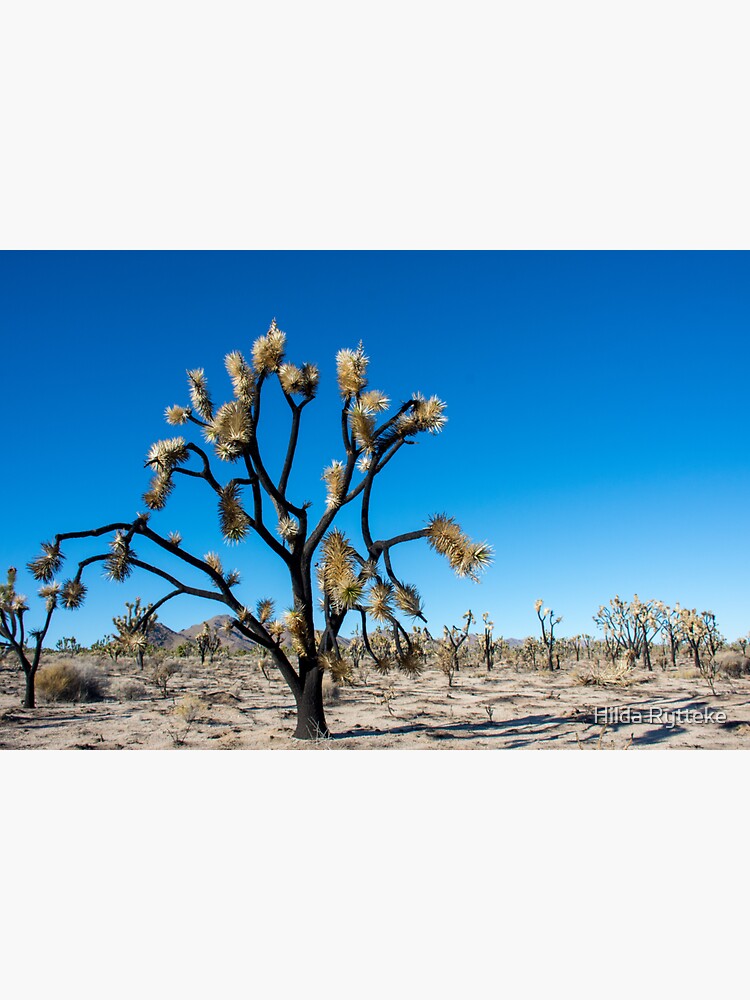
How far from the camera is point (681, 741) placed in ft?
25.6

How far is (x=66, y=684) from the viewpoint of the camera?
1400cm

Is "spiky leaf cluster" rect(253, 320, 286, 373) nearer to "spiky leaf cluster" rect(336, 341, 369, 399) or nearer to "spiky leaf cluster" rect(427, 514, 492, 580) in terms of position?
"spiky leaf cluster" rect(336, 341, 369, 399)

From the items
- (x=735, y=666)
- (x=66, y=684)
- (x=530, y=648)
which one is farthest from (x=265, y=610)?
(x=530, y=648)

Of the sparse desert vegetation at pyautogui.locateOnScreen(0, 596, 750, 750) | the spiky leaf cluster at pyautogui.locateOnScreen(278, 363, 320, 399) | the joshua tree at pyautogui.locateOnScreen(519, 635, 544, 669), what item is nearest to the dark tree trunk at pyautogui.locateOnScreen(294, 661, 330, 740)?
the sparse desert vegetation at pyautogui.locateOnScreen(0, 596, 750, 750)

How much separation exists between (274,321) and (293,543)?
10.8 feet

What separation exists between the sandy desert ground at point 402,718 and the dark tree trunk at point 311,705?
0.27m

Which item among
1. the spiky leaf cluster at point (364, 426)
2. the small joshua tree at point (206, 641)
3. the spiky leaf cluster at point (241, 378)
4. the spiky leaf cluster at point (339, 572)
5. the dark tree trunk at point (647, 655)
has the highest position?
the spiky leaf cluster at point (241, 378)

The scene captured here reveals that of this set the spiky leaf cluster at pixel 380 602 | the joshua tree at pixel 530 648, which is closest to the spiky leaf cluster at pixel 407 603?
the spiky leaf cluster at pixel 380 602

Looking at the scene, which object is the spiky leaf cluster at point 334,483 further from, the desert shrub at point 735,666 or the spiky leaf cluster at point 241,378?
the desert shrub at point 735,666

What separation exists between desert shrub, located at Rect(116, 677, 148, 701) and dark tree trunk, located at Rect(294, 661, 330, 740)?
7.18m

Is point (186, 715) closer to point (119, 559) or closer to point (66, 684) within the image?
point (119, 559)

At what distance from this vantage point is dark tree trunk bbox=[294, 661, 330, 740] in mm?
8148

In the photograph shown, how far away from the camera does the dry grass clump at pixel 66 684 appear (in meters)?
13.8

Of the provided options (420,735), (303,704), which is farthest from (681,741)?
(303,704)
